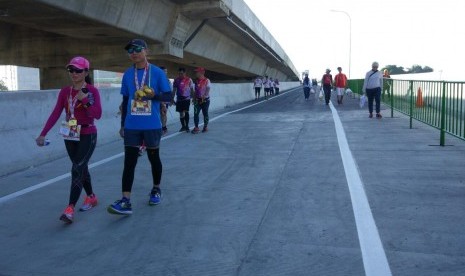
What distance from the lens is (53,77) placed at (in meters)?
24.5

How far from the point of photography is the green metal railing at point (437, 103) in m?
9.69

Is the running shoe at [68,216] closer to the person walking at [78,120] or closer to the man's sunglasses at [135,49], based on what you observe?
the person walking at [78,120]

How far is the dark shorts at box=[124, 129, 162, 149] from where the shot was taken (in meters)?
5.80

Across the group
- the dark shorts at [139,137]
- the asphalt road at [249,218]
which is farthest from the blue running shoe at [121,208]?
the dark shorts at [139,137]

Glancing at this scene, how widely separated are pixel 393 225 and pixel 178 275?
2.28 metres

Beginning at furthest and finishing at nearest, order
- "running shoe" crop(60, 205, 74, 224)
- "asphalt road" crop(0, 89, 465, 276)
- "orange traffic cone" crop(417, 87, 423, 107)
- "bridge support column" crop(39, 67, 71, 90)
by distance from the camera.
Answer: "bridge support column" crop(39, 67, 71, 90) < "orange traffic cone" crop(417, 87, 423, 107) < "running shoe" crop(60, 205, 74, 224) < "asphalt road" crop(0, 89, 465, 276)

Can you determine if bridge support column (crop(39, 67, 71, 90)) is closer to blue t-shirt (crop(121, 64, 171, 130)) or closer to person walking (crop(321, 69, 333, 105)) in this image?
person walking (crop(321, 69, 333, 105))

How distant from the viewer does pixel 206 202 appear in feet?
20.6

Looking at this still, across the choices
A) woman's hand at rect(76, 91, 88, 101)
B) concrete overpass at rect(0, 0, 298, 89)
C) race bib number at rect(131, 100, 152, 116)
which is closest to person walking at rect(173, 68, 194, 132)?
concrete overpass at rect(0, 0, 298, 89)

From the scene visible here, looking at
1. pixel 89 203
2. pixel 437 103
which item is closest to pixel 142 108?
pixel 89 203

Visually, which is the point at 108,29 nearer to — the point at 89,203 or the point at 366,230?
the point at 89,203

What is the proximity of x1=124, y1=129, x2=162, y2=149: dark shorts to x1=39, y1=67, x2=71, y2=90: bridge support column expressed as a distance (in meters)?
19.6

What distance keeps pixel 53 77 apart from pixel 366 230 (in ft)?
71.9

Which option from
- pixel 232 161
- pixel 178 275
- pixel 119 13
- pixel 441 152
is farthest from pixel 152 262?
pixel 119 13
